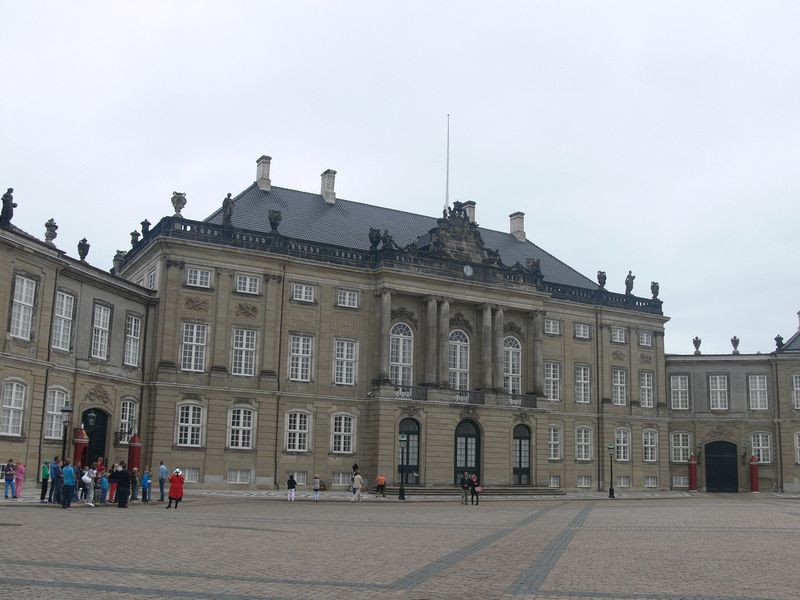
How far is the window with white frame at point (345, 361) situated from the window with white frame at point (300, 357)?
5.72 ft

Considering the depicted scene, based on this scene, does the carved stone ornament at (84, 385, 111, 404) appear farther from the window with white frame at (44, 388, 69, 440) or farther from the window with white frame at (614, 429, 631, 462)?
the window with white frame at (614, 429, 631, 462)

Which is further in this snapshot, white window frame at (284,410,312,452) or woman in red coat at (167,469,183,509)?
white window frame at (284,410,312,452)

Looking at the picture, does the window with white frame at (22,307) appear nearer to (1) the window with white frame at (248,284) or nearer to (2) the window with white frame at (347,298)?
(1) the window with white frame at (248,284)

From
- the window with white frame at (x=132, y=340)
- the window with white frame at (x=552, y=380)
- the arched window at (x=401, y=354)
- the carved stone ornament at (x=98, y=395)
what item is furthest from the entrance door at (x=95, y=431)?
the window with white frame at (x=552, y=380)

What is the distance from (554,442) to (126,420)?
98.4 ft

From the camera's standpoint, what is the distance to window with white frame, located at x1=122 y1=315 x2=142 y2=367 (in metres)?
47.0

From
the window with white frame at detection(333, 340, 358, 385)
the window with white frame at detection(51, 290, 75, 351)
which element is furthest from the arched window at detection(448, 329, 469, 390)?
the window with white frame at detection(51, 290, 75, 351)

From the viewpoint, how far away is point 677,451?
6888 cm

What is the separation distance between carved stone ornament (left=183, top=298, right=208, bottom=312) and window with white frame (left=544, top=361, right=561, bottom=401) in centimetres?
2522

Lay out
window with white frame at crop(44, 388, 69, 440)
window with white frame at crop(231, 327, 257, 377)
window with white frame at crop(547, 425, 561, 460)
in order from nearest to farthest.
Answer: window with white frame at crop(44, 388, 69, 440) < window with white frame at crop(231, 327, 257, 377) < window with white frame at crop(547, 425, 561, 460)

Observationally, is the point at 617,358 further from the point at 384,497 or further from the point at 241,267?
the point at 241,267

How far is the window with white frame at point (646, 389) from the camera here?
66.7m

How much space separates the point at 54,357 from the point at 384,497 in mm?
18646

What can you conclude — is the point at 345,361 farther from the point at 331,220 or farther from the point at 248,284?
the point at 331,220
